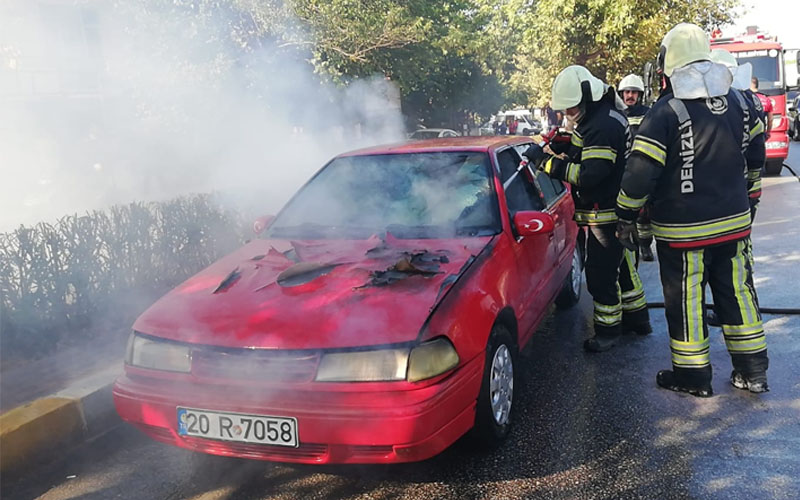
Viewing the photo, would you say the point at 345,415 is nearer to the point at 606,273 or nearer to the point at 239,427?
the point at 239,427

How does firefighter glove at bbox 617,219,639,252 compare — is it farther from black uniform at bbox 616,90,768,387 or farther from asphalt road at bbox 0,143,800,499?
asphalt road at bbox 0,143,800,499

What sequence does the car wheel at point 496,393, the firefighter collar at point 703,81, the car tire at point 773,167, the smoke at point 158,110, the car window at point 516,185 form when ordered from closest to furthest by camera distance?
the car wheel at point 496,393, the firefighter collar at point 703,81, the car window at point 516,185, the smoke at point 158,110, the car tire at point 773,167

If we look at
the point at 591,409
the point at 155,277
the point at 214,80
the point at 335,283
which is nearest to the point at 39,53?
the point at 214,80

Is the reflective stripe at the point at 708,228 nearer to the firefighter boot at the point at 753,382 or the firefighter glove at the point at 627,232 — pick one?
the firefighter glove at the point at 627,232

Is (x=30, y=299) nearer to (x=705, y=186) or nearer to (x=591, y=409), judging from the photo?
(x=591, y=409)

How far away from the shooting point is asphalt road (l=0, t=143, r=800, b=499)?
2.78 meters

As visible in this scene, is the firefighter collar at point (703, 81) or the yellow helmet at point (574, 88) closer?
the firefighter collar at point (703, 81)

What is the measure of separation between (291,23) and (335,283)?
6538mm

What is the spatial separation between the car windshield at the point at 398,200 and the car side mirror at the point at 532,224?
0.13m

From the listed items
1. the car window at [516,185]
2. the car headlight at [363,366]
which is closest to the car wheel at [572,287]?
the car window at [516,185]

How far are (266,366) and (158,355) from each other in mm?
562

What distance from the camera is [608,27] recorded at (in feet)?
50.3

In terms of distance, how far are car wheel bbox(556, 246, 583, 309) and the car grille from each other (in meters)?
3.03

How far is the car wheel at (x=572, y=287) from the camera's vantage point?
5.29m
